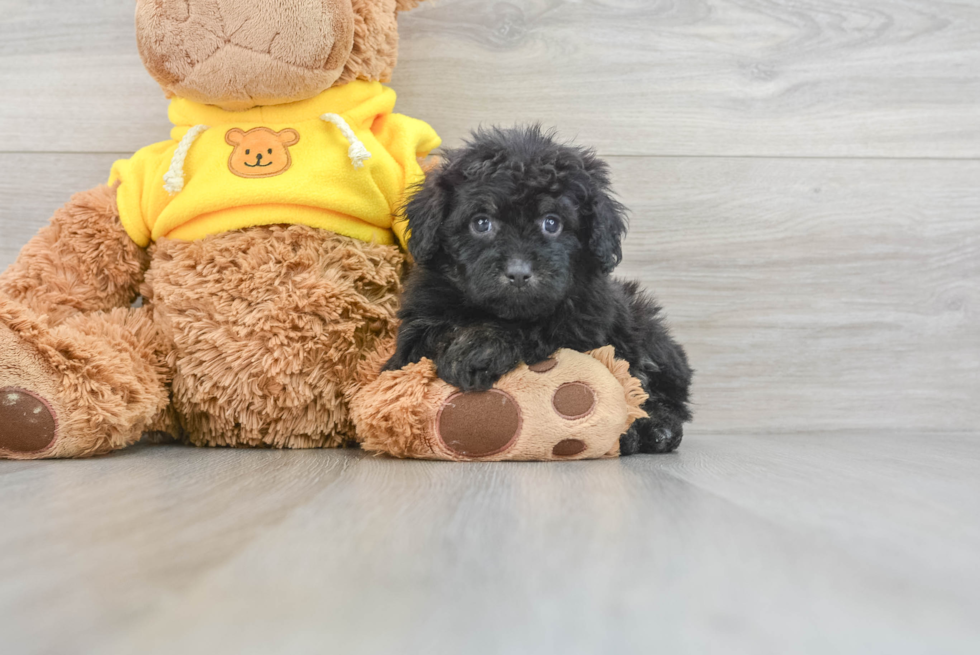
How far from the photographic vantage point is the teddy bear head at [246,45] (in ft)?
4.13

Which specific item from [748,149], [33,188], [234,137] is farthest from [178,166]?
[748,149]

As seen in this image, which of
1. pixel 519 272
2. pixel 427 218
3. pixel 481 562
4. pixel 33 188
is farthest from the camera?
pixel 33 188

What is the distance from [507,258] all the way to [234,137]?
24.5 inches

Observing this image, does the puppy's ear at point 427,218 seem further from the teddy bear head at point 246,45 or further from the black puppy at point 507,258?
the teddy bear head at point 246,45

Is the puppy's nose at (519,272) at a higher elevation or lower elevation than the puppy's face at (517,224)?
lower

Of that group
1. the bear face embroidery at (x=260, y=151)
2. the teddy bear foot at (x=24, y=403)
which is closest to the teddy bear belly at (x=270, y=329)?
the bear face embroidery at (x=260, y=151)

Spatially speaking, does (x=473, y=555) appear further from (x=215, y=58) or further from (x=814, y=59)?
(x=814, y=59)

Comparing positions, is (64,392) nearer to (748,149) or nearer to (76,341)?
(76,341)

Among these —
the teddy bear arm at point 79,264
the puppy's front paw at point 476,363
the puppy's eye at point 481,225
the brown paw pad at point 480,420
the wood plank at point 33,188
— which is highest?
the wood plank at point 33,188

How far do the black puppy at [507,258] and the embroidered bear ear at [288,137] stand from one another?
0.94 feet

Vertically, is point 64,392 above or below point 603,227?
below

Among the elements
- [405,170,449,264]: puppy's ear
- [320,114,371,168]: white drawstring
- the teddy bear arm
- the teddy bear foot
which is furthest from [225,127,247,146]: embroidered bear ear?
the teddy bear foot

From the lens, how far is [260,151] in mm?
1354

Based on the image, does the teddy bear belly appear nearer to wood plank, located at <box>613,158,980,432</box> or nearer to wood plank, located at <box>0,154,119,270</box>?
wood plank, located at <box>0,154,119,270</box>
